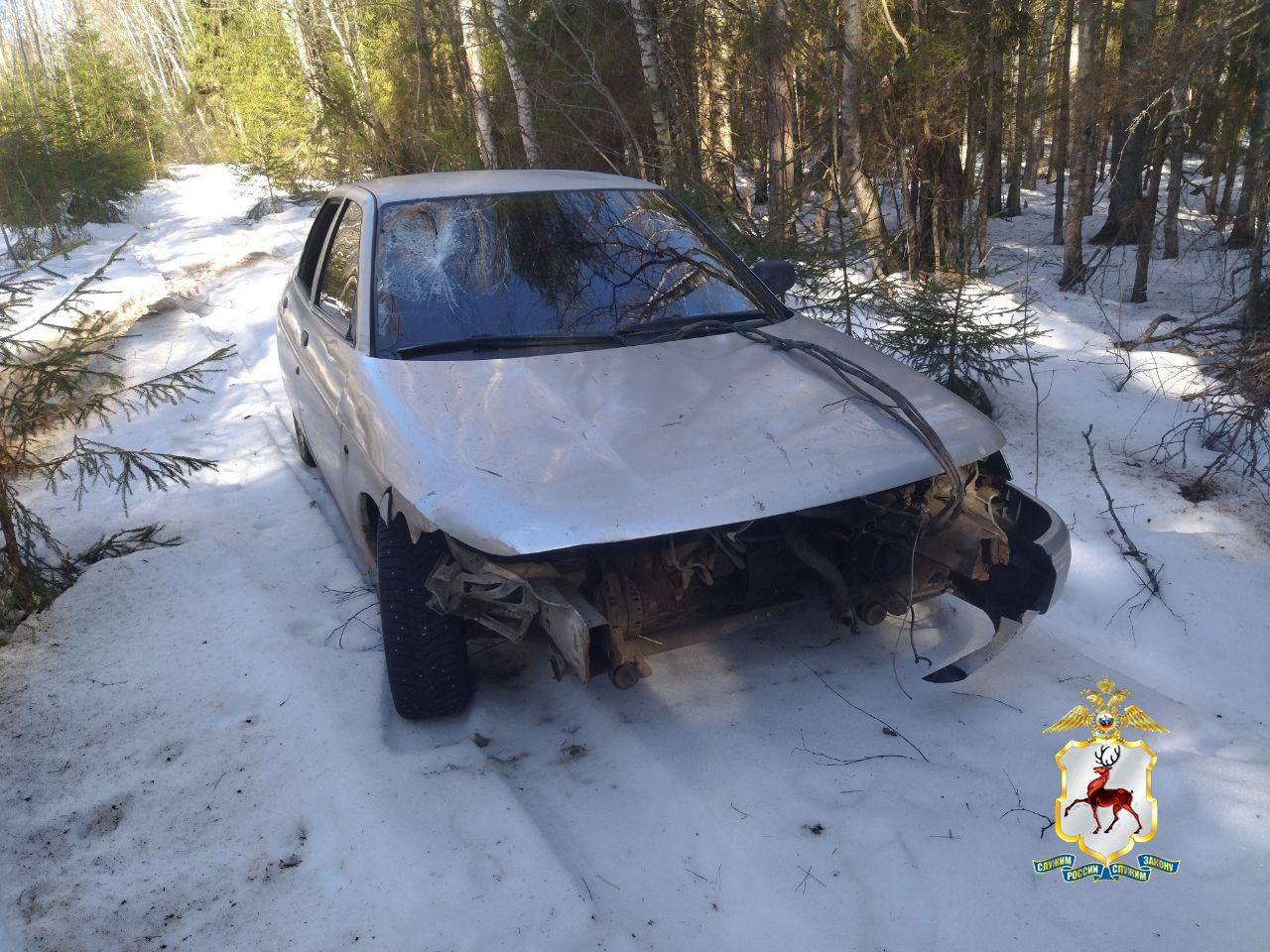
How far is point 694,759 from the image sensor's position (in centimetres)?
291

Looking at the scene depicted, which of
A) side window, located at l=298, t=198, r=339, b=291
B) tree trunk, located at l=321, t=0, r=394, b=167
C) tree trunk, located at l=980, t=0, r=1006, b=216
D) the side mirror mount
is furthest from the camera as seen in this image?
tree trunk, located at l=321, t=0, r=394, b=167

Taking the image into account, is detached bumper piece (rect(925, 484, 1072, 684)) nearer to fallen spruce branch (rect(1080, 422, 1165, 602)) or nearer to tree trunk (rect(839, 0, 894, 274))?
fallen spruce branch (rect(1080, 422, 1165, 602))

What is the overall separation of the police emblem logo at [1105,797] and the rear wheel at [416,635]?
1.90 meters

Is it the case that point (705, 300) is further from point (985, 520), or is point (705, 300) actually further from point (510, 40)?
point (510, 40)

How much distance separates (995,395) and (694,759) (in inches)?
Answer: 161

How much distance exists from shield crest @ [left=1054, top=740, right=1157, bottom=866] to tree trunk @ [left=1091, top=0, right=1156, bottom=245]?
5675 mm

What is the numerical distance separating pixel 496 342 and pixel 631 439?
88cm

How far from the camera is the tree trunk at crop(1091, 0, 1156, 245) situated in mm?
8477

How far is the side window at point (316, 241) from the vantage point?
4748mm

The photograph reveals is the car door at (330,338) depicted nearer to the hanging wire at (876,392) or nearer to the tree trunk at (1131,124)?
the hanging wire at (876,392)

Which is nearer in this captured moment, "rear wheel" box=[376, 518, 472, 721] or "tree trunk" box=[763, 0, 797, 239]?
"rear wheel" box=[376, 518, 472, 721]

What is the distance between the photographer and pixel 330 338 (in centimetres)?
388

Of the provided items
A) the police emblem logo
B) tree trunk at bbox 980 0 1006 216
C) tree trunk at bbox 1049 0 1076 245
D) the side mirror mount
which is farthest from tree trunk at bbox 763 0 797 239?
the police emblem logo

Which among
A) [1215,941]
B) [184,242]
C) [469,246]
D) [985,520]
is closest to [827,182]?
[469,246]
